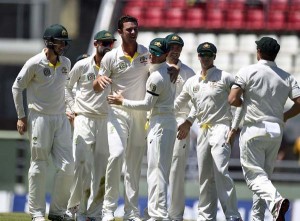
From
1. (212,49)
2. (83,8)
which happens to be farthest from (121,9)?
(212,49)

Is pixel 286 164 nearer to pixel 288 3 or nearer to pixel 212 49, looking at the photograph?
pixel 288 3

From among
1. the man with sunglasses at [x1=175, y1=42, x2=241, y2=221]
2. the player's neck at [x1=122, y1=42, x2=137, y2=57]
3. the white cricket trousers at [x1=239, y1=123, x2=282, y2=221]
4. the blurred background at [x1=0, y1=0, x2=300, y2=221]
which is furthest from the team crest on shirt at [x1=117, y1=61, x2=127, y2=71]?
the blurred background at [x1=0, y1=0, x2=300, y2=221]

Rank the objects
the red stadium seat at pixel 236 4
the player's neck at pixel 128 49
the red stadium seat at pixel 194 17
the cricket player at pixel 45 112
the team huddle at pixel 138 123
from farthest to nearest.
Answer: the red stadium seat at pixel 236 4 < the red stadium seat at pixel 194 17 < the player's neck at pixel 128 49 < the cricket player at pixel 45 112 < the team huddle at pixel 138 123

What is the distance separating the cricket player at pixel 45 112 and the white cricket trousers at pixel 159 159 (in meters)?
0.98

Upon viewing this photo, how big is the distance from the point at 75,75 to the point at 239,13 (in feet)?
36.9

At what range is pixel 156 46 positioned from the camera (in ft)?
42.7

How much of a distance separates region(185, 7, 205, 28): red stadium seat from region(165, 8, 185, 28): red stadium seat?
0.36ft

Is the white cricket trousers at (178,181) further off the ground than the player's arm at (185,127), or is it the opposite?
the player's arm at (185,127)

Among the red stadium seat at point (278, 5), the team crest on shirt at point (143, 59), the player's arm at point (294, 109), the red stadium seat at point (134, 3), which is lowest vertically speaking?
the player's arm at point (294, 109)

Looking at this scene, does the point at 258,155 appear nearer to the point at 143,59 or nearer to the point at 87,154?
the point at 143,59

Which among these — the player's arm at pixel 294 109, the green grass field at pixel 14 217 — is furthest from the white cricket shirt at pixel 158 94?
the green grass field at pixel 14 217

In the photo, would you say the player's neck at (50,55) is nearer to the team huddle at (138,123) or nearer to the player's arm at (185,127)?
the team huddle at (138,123)

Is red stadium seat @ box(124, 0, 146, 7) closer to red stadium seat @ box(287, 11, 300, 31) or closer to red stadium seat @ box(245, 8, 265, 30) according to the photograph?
red stadium seat @ box(245, 8, 265, 30)

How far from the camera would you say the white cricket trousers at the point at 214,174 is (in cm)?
1336
